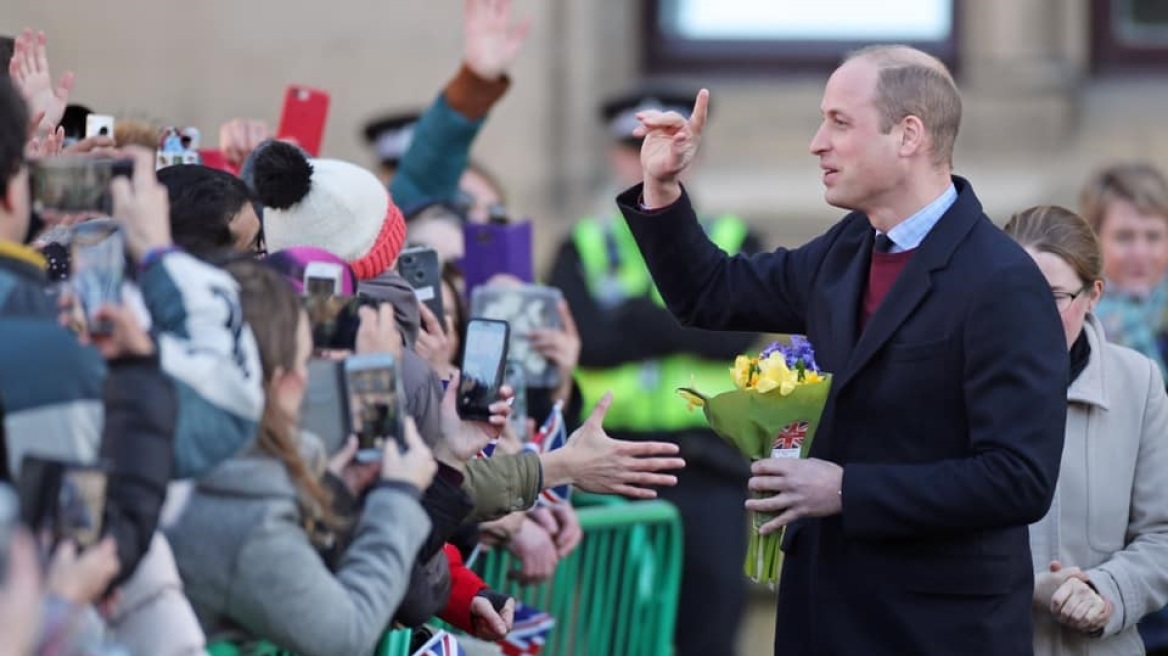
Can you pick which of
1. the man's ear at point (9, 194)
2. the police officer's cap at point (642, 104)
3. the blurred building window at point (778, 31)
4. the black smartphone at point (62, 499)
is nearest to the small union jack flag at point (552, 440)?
the man's ear at point (9, 194)

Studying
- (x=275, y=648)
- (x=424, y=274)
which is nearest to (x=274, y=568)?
(x=275, y=648)

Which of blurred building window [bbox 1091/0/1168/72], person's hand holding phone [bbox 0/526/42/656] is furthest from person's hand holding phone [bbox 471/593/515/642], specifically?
blurred building window [bbox 1091/0/1168/72]

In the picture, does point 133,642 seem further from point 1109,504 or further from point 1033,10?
point 1033,10

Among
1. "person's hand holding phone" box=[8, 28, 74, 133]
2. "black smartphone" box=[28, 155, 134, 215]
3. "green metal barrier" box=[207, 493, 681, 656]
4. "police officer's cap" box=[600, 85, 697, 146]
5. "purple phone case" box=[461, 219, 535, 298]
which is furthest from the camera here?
"police officer's cap" box=[600, 85, 697, 146]

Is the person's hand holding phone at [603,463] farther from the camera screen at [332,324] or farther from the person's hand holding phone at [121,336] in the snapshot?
the person's hand holding phone at [121,336]

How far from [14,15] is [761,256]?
459 centimetres

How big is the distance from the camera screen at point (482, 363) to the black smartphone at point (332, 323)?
2.23ft

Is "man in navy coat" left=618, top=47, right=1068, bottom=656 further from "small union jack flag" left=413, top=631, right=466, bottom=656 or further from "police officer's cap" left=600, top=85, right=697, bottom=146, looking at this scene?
"police officer's cap" left=600, top=85, right=697, bottom=146

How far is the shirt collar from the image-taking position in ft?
14.5

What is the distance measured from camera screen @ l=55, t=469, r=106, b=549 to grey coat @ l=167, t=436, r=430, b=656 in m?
0.34

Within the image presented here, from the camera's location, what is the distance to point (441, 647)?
4.45 m

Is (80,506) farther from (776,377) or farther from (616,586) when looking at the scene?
(616,586)

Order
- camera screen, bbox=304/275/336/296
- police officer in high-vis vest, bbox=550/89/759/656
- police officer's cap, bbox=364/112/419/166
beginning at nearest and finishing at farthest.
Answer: camera screen, bbox=304/275/336/296, police officer in high-vis vest, bbox=550/89/759/656, police officer's cap, bbox=364/112/419/166

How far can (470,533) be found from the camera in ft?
17.0
